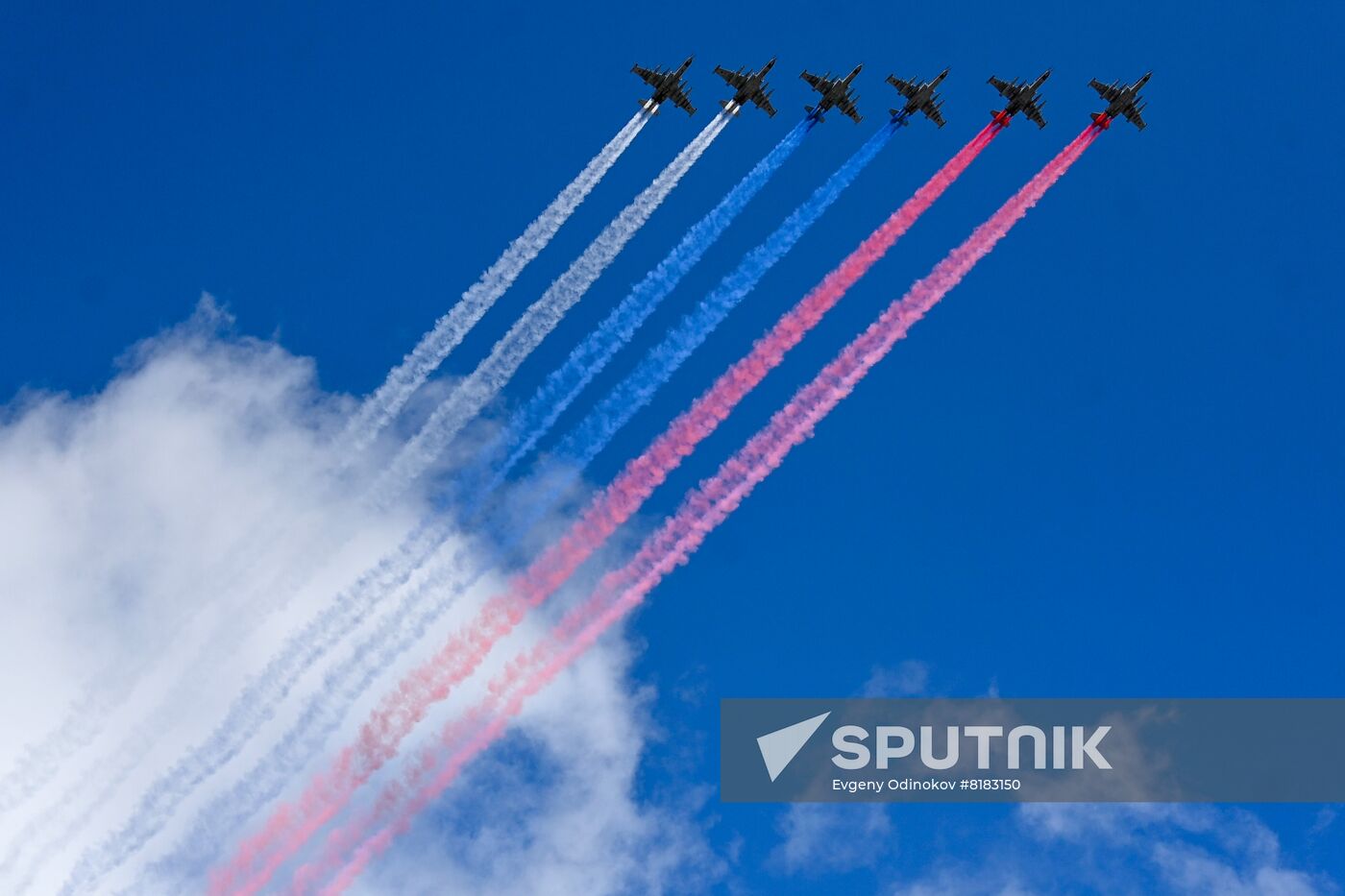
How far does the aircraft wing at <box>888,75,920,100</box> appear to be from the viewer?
9975cm

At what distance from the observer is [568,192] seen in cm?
9712

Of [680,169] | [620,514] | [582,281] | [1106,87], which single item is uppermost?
[1106,87]

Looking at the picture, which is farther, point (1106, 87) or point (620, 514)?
point (1106, 87)

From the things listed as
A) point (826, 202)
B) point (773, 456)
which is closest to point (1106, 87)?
point (826, 202)

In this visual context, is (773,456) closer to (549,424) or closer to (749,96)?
(549,424)

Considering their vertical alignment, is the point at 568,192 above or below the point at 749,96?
below

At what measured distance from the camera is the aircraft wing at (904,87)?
99.8m

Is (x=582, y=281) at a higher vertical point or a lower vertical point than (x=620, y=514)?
higher

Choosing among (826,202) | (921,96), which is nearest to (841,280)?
(826,202)

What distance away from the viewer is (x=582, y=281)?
95250 mm

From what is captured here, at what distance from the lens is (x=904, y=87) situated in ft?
327

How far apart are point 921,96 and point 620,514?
25441 millimetres

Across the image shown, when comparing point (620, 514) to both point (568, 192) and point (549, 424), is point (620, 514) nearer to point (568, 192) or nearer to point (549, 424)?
point (549, 424)

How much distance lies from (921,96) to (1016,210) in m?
7.54
